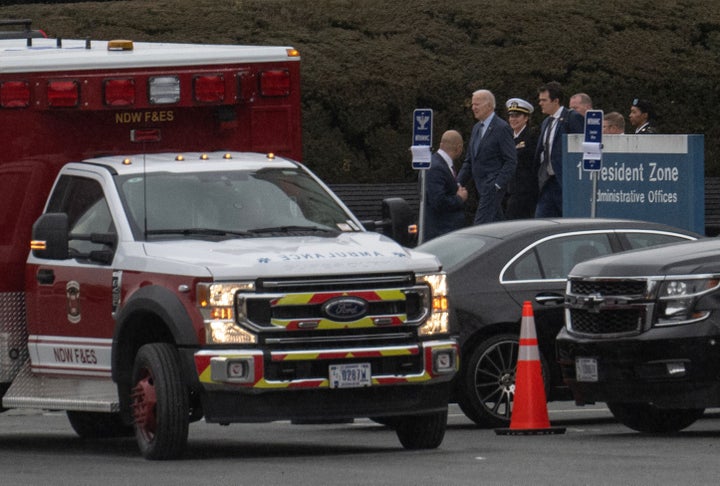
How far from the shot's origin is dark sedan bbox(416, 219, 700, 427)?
1541 cm

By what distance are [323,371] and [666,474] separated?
2.17 m

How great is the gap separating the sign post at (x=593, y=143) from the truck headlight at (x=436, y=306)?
8.33 metres

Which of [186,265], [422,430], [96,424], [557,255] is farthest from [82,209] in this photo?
[557,255]

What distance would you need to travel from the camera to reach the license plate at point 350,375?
41.2ft

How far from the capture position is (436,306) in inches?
513

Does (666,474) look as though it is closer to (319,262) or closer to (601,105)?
(319,262)

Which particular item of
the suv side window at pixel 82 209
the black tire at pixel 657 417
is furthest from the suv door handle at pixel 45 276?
the black tire at pixel 657 417

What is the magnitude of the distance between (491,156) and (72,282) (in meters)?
8.24

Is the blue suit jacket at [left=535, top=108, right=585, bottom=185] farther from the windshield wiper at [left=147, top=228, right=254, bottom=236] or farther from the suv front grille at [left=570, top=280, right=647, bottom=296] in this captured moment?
the windshield wiper at [left=147, top=228, right=254, bottom=236]

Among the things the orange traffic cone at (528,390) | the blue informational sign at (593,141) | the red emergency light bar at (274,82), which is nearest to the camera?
the orange traffic cone at (528,390)

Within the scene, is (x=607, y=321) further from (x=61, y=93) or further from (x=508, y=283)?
(x=61, y=93)

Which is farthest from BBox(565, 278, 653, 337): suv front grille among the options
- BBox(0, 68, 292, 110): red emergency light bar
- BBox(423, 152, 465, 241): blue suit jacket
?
BBox(423, 152, 465, 241): blue suit jacket

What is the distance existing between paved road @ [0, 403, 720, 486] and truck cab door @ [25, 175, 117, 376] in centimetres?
69

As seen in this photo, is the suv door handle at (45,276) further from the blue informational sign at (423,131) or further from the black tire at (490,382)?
the blue informational sign at (423,131)
